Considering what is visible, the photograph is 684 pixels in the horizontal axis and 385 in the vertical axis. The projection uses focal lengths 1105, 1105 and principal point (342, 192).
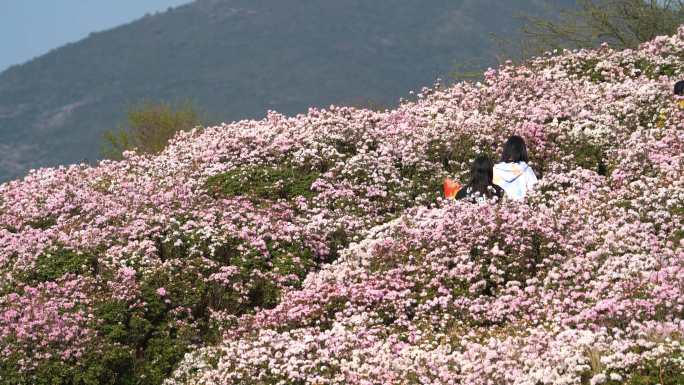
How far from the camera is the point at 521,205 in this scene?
1641cm

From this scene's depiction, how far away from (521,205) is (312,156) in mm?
5943

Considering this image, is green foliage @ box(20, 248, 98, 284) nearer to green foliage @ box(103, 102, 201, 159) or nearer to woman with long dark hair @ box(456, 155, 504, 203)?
woman with long dark hair @ box(456, 155, 504, 203)

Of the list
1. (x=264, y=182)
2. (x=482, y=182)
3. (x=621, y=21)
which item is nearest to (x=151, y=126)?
(x=621, y=21)

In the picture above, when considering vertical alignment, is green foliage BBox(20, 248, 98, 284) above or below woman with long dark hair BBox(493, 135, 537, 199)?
above

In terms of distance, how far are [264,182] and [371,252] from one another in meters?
5.19

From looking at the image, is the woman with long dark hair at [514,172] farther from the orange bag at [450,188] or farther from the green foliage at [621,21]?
the green foliage at [621,21]

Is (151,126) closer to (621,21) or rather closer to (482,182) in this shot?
(621,21)

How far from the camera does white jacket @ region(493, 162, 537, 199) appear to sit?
59.4 ft

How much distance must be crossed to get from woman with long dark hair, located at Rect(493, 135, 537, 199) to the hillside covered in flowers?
0.36 m

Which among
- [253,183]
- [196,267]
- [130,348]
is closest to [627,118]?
[253,183]

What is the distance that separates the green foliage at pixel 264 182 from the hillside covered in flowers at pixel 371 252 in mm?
53

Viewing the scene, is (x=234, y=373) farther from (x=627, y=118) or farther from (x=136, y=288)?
(x=627, y=118)

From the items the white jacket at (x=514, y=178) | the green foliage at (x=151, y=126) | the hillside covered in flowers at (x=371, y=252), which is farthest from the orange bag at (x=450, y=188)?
the green foliage at (x=151, y=126)

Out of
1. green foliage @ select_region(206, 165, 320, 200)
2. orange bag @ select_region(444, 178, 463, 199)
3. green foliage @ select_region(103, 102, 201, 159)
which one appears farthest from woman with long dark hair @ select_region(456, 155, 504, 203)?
green foliage @ select_region(103, 102, 201, 159)
